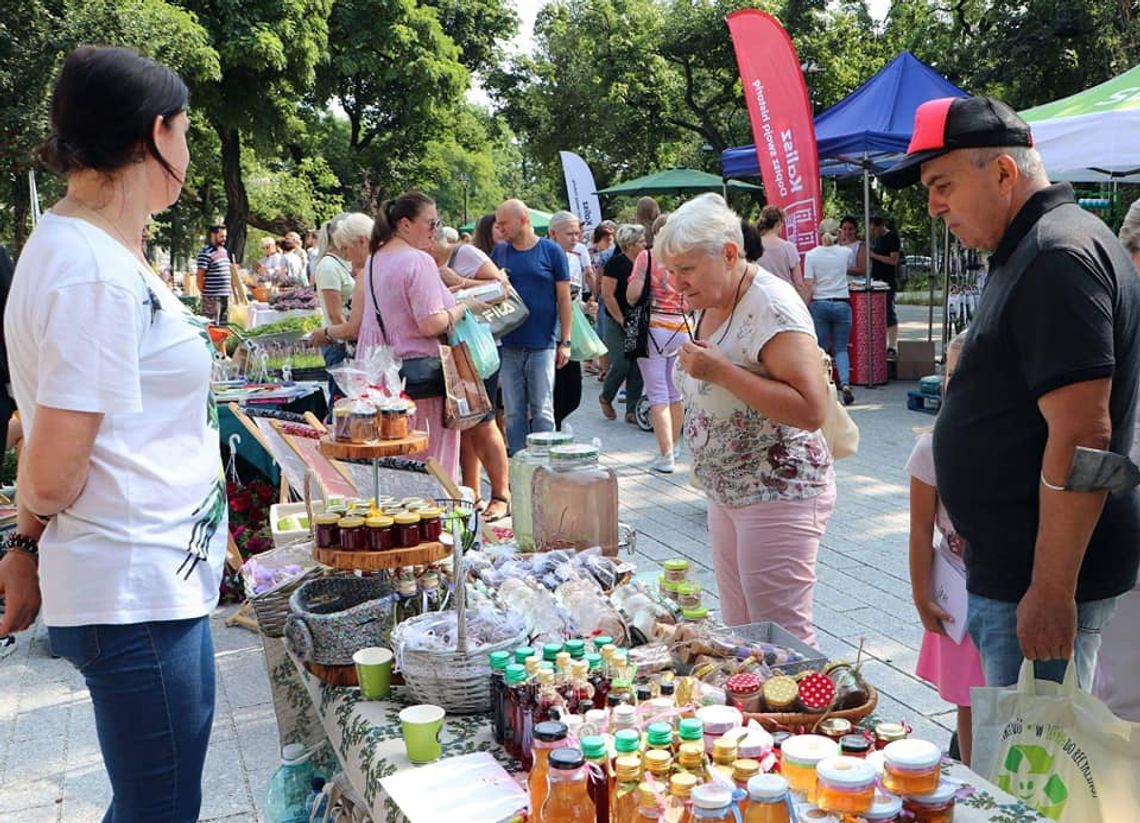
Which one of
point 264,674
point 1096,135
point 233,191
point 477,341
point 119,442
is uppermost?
point 233,191

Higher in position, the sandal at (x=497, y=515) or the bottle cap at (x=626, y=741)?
the bottle cap at (x=626, y=741)

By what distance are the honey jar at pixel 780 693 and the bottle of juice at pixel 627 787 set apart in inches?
18.1

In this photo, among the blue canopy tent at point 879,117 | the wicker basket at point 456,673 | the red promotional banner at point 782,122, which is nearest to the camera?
the wicker basket at point 456,673

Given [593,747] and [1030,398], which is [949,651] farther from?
[593,747]

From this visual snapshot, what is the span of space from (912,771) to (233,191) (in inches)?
1001

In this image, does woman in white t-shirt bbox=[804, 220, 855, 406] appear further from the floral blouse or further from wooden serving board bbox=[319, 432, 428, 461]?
the floral blouse

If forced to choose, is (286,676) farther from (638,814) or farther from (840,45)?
(840,45)

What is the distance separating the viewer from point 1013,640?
2.15 meters

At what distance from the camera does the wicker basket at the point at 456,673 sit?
2.12 metres

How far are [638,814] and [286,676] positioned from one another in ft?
5.96

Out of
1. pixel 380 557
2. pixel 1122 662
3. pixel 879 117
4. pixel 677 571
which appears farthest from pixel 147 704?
pixel 879 117

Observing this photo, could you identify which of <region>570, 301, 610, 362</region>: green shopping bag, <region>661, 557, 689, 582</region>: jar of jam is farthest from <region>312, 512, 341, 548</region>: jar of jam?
<region>570, 301, 610, 362</region>: green shopping bag

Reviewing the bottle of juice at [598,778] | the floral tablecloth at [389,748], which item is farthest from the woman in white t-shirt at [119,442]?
the bottle of juice at [598,778]

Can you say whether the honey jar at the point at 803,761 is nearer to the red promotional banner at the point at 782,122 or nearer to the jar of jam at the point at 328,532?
the jar of jam at the point at 328,532
